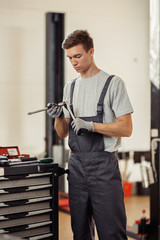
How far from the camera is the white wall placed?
168 inches

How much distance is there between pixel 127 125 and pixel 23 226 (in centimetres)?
77

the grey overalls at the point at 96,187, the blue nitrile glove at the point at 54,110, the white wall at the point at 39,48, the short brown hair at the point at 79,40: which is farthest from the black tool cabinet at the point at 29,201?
the white wall at the point at 39,48

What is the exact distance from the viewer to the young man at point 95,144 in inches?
83.3

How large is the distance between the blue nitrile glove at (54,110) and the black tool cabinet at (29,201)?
285 millimetres

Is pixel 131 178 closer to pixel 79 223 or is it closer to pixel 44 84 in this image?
Answer: pixel 44 84

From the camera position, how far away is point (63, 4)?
4.50 m

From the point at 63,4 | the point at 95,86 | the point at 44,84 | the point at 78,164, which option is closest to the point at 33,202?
the point at 78,164

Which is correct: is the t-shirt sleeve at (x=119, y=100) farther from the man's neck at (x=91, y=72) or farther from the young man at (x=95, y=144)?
the man's neck at (x=91, y=72)

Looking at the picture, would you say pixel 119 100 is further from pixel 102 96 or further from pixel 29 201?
pixel 29 201

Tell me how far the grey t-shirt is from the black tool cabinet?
35cm

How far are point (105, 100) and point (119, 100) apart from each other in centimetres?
8

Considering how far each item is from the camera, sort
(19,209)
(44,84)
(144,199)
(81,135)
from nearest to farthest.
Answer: (19,209) < (81,135) < (44,84) < (144,199)

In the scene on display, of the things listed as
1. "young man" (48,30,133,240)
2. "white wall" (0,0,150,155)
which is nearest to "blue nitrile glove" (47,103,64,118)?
"young man" (48,30,133,240)

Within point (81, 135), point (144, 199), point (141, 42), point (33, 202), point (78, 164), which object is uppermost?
point (141, 42)
